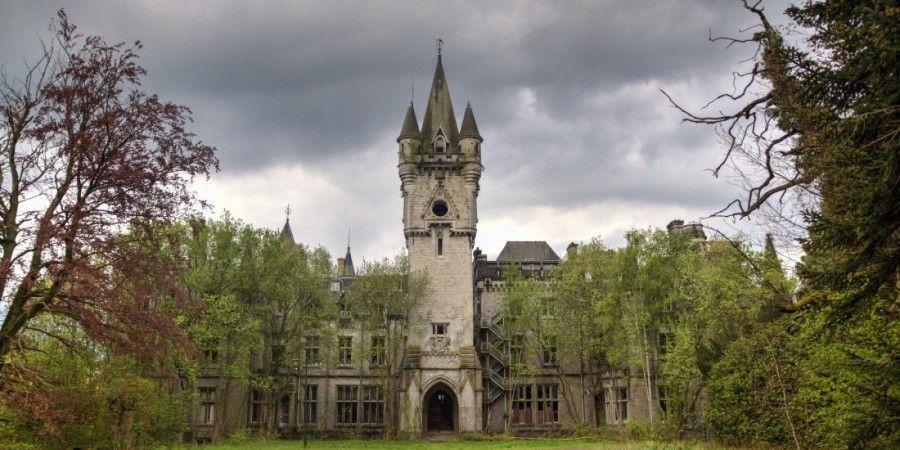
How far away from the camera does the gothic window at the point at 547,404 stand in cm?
4319

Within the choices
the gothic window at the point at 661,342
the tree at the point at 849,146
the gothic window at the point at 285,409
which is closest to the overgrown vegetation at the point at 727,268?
the tree at the point at 849,146

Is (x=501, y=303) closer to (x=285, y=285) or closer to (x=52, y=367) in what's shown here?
(x=285, y=285)

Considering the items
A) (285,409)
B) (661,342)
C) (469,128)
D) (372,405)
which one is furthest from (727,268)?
(285,409)

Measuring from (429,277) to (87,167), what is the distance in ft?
97.2

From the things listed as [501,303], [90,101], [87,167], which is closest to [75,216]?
[87,167]

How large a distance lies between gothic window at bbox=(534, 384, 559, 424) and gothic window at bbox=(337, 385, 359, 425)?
11.5 metres

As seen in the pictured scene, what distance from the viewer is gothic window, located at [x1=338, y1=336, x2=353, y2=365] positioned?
43819mm

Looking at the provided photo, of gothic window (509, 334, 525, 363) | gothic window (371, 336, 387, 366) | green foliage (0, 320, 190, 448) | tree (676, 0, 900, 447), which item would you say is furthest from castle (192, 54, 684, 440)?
tree (676, 0, 900, 447)

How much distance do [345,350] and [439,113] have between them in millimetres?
16489

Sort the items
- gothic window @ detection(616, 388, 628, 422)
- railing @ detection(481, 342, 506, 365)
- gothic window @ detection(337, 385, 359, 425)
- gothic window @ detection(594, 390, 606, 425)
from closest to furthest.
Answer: gothic window @ detection(616, 388, 628, 422) → gothic window @ detection(594, 390, 606, 425) → railing @ detection(481, 342, 506, 365) → gothic window @ detection(337, 385, 359, 425)

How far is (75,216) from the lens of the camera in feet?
→ 38.1

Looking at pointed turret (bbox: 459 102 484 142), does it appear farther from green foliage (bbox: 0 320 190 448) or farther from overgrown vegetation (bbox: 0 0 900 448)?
green foliage (bbox: 0 320 190 448)

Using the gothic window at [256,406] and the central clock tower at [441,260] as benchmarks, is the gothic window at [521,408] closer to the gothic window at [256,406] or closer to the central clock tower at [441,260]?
the central clock tower at [441,260]

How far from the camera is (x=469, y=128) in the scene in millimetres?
43812
